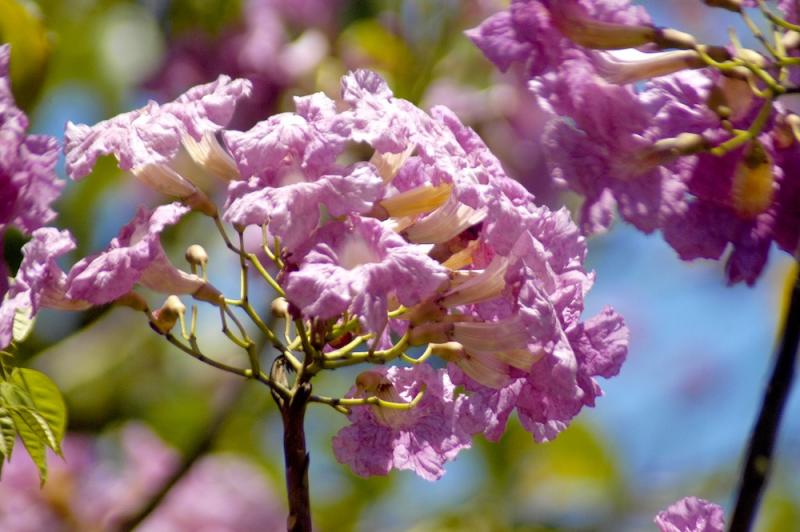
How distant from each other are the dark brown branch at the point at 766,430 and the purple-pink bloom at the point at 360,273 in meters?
0.32

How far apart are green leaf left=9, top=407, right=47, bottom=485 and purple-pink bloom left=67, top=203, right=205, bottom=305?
0.48 feet

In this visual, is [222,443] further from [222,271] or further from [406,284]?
[406,284]

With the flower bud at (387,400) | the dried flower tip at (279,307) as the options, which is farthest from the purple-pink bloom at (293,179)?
the flower bud at (387,400)

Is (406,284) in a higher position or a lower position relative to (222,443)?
higher

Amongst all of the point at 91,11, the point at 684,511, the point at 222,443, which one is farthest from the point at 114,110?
the point at 684,511

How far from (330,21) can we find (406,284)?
2686 millimetres

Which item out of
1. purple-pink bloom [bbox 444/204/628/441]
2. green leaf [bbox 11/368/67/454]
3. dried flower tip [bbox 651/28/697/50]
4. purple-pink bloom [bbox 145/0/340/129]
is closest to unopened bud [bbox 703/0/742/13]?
dried flower tip [bbox 651/28/697/50]

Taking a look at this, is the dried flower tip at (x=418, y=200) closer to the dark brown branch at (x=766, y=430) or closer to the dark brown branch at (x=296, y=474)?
the dark brown branch at (x=296, y=474)

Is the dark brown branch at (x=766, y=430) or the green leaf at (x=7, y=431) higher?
the dark brown branch at (x=766, y=430)

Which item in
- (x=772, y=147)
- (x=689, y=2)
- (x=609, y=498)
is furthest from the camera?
(x=689, y=2)

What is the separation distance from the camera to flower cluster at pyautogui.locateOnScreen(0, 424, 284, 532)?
3191 mm

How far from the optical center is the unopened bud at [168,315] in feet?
4.66

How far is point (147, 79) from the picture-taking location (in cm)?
357

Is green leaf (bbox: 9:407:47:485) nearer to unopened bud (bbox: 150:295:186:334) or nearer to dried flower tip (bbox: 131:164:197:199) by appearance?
unopened bud (bbox: 150:295:186:334)
